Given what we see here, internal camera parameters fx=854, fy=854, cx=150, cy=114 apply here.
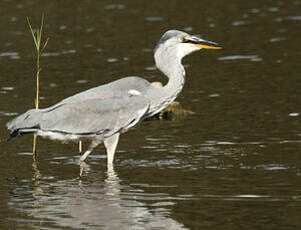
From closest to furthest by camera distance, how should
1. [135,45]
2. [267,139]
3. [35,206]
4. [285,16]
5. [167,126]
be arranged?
[35,206]
[267,139]
[167,126]
[135,45]
[285,16]

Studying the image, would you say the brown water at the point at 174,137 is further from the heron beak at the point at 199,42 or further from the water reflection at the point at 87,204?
the heron beak at the point at 199,42

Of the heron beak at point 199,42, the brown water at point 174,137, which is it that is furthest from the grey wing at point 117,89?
the brown water at point 174,137

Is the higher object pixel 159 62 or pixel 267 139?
pixel 159 62

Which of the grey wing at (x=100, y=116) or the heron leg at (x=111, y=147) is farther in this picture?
the heron leg at (x=111, y=147)

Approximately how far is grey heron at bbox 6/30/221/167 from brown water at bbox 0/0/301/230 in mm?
629

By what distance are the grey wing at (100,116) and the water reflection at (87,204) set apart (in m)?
0.69

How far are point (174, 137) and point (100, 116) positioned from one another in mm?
2673

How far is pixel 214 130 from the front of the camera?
15789 mm

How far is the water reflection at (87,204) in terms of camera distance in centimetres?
1019

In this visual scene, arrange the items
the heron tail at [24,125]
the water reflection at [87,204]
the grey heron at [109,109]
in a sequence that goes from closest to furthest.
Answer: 1. the water reflection at [87,204]
2. the heron tail at [24,125]
3. the grey heron at [109,109]

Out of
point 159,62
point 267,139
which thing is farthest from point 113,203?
point 267,139

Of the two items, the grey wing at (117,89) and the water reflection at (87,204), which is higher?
the grey wing at (117,89)

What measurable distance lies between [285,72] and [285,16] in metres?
8.92

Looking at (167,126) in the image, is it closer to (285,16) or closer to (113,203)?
(113,203)
